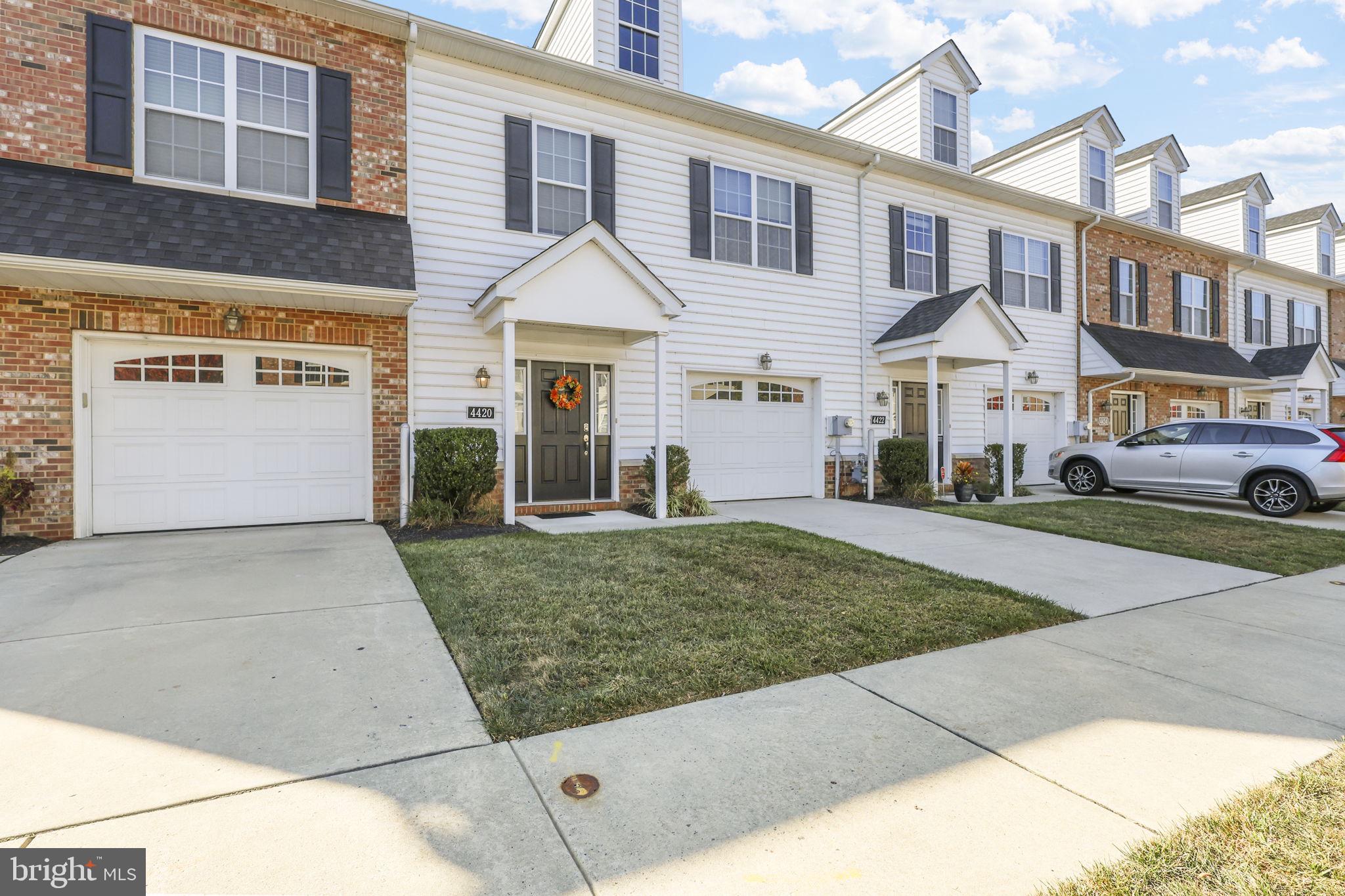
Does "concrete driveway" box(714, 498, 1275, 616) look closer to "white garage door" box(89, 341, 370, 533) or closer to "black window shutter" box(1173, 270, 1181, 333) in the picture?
"white garage door" box(89, 341, 370, 533)

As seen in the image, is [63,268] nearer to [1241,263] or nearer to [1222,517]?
[1222,517]

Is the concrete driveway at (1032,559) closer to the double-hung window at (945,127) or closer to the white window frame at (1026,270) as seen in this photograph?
the white window frame at (1026,270)

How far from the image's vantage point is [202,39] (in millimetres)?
7000

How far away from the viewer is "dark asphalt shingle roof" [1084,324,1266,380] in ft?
44.4

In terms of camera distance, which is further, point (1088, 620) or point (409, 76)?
point (409, 76)

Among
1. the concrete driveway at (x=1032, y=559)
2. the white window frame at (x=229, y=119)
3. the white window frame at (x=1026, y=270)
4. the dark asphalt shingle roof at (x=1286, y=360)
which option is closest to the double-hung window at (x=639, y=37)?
the white window frame at (x=229, y=119)

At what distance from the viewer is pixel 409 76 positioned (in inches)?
312

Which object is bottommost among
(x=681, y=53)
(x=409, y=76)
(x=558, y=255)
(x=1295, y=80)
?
(x=558, y=255)

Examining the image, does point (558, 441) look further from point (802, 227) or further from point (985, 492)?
point (985, 492)

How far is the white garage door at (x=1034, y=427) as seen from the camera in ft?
42.3

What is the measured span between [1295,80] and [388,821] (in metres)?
22.4

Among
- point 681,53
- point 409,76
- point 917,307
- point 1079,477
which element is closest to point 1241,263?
point 1079,477

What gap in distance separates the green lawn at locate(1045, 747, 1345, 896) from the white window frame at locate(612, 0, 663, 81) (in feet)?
33.5

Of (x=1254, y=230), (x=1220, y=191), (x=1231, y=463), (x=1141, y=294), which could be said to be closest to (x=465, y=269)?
(x=1231, y=463)
